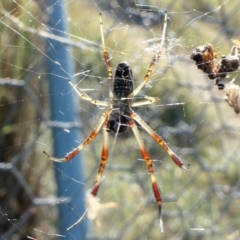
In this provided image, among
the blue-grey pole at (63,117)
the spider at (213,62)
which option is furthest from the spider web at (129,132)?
the spider at (213,62)

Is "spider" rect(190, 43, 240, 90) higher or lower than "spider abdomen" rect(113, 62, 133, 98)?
higher

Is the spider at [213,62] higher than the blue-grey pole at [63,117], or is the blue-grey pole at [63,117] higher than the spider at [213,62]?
the spider at [213,62]

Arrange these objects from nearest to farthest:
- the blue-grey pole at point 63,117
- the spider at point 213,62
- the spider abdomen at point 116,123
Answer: the spider at point 213,62 → the spider abdomen at point 116,123 → the blue-grey pole at point 63,117

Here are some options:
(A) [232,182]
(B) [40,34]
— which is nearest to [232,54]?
(B) [40,34]

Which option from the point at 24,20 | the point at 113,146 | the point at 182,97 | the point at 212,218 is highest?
the point at 24,20

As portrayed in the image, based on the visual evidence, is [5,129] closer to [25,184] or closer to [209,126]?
[25,184]

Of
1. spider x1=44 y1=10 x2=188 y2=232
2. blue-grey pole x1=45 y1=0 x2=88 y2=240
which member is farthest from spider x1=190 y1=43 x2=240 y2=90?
blue-grey pole x1=45 y1=0 x2=88 y2=240

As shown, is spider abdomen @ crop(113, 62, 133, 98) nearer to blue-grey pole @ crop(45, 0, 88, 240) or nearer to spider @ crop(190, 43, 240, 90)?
spider @ crop(190, 43, 240, 90)

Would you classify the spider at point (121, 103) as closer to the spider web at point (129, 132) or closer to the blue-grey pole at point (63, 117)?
the spider web at point (129, 132)
